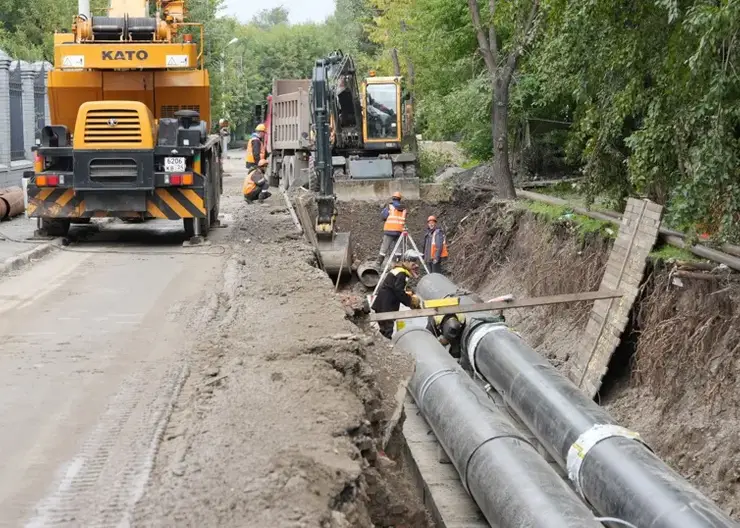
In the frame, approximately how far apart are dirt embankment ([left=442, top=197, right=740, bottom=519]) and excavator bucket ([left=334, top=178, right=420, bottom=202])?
854 centimetres

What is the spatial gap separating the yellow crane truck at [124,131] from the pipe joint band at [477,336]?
443 centimetres

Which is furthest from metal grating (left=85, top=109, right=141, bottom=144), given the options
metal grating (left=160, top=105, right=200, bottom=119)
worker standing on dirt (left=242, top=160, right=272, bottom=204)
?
worker standing on dirt (left=242, top=160, right=272, bottom=204)

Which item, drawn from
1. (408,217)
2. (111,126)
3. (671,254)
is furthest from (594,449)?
(408,217)

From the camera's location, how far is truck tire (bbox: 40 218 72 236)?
14516 millimetres

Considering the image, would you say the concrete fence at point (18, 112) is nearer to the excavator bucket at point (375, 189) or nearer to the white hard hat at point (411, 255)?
the excavator bucket at point (375, 189)

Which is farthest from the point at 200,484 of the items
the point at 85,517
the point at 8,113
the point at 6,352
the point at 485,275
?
the point at 8,113

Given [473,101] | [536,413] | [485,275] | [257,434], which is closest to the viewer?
[257,434]

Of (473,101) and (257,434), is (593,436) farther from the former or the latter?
(473,101)

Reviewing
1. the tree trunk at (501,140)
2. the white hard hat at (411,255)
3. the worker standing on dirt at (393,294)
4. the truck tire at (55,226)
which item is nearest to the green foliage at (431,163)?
the tree trunk at (501,140)

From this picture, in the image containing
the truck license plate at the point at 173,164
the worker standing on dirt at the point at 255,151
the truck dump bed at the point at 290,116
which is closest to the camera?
the truck license plate at the point at 173,164

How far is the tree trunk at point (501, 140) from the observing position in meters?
20.8

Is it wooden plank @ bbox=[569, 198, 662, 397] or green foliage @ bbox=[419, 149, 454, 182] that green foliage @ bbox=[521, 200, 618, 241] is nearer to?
wooden plank @ bbox=[569, 198, 662, 397]

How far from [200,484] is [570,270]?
1134 cm

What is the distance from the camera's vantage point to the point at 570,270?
49.7 ft
